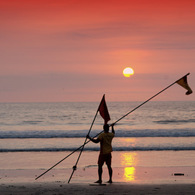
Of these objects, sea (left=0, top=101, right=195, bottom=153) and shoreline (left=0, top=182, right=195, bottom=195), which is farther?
sea (left=0, top=101, right=195, bottom=153)

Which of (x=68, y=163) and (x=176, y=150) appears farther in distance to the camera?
(x=176, y=150)

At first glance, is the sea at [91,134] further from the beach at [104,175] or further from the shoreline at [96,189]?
the shoreline at [96,189]

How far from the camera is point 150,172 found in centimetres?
1432

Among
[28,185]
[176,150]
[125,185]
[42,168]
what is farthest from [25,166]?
[176,150]

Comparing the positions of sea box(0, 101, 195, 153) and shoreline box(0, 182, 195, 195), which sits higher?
sea box(0, 101, 195, 153)

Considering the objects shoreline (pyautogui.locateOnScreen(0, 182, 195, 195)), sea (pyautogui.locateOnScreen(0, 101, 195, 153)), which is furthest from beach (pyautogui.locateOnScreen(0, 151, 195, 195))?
sea (pyautogui.locateOnScreen(0, 101, 195, 153))

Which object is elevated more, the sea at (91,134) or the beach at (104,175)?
the sea at (91,134)

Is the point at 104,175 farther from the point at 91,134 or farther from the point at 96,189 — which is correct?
the point at 91,134

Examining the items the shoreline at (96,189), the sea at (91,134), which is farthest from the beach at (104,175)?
the sea at (91,134)

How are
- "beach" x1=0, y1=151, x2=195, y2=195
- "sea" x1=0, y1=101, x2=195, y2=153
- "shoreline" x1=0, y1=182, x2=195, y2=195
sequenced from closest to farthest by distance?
"shoreline" x1=0, y1=182, x2=195, y2=195 < "beach" x1=0, y1=151, x2=195, y2=195 < "sea" x1=0, y1=101, x2=195, y2=153

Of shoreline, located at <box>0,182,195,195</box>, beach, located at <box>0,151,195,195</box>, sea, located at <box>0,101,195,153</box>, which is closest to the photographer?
shoreline, located at <box>0,182,195,195</box>

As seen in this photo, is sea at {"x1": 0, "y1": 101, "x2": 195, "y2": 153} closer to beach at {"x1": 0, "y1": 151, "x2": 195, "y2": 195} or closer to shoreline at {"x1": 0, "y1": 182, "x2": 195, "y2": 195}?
beach at {"x1": 0, "y1": 151, "x2": 195, "y2": 195}

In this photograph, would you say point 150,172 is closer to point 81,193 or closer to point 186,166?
point 186,166

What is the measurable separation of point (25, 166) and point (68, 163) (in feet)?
5.68
